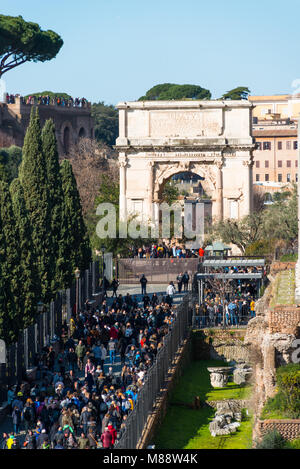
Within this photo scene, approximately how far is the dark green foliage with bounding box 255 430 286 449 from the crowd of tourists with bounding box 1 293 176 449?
298 centimetres

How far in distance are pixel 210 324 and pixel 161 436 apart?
12.7 m

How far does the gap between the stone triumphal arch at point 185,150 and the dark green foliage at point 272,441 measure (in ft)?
118

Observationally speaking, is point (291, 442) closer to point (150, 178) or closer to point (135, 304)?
point (135, 304)

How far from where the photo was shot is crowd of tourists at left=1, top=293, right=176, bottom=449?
24.6 meters

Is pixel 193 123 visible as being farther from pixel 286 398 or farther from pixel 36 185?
pixel 286 398

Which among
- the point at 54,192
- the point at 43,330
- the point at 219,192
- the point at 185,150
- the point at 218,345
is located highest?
the point at 185,150

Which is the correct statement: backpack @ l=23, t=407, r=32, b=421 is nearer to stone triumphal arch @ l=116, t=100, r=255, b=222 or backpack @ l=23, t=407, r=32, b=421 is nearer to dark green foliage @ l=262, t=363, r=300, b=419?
dark green foliage @ l=262, t=363, r=300, b=419

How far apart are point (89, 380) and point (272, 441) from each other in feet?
22.6

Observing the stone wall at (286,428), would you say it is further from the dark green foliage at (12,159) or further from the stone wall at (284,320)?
the dark green foliage at (12,159)

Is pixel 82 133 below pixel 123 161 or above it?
above

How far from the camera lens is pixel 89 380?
96.4 feet

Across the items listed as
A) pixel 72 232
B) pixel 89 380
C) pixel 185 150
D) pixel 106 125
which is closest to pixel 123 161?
pixel 185 150

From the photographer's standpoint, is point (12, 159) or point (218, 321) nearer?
point (218, 321)

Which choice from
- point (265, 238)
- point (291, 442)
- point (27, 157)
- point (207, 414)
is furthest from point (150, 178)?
point (291, 442)
